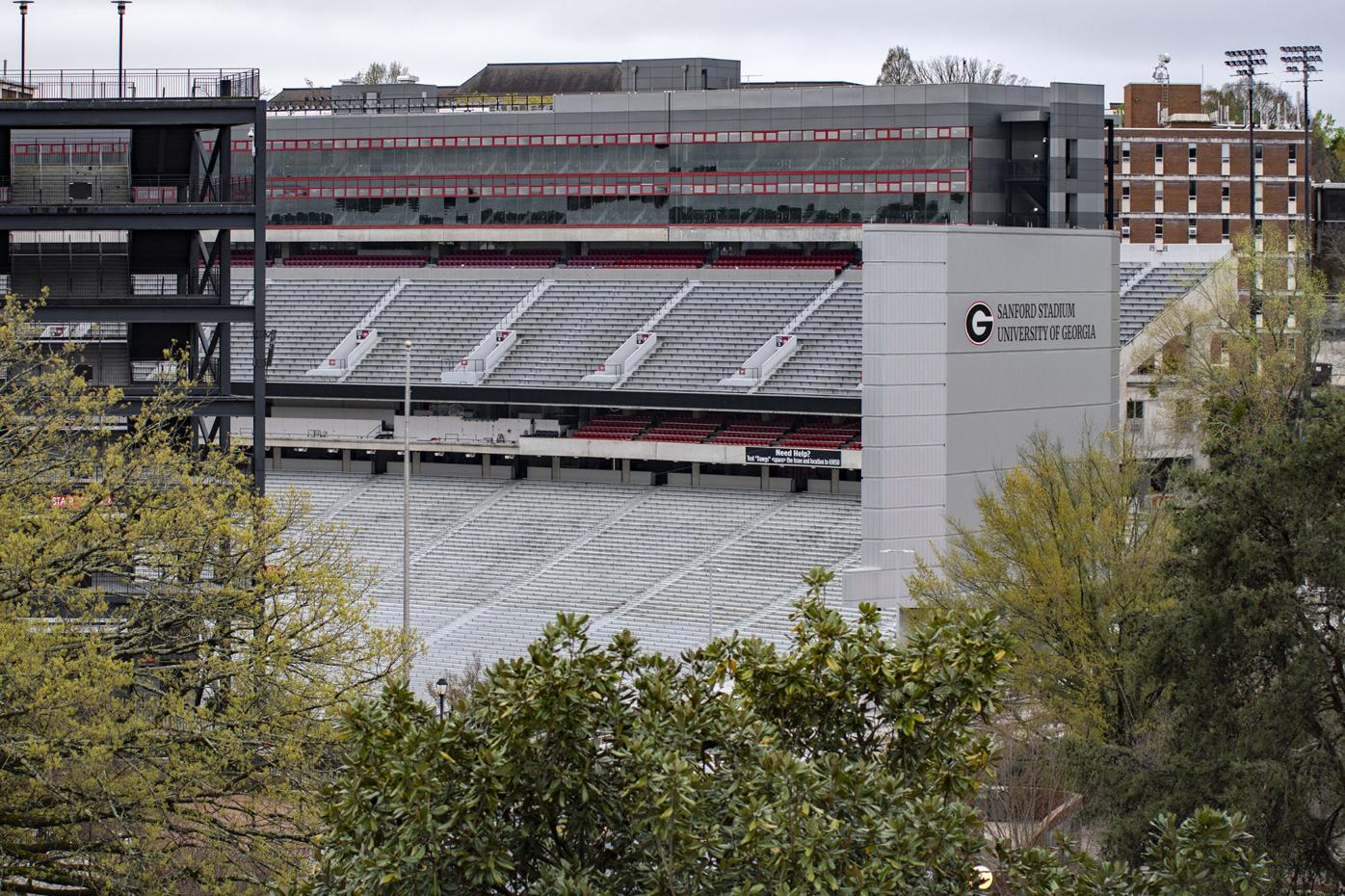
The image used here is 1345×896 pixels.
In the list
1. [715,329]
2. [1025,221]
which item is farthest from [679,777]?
[715,329]

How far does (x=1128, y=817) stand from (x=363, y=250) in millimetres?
51017

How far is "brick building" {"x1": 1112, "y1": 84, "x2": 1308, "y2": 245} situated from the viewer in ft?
282

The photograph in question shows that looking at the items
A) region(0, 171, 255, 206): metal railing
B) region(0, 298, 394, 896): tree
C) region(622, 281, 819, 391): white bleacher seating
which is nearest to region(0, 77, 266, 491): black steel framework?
region(0, 171, 255, 206): metal railing

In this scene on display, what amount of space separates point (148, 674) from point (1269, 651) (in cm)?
1182

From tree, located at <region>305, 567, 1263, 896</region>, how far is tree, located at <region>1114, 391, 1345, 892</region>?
245 inches

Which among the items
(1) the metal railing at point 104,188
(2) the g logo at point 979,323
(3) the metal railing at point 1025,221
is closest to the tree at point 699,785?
(1) the metal railing at point 104,188

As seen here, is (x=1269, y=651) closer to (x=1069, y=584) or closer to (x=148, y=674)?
(x=1069, y=584)

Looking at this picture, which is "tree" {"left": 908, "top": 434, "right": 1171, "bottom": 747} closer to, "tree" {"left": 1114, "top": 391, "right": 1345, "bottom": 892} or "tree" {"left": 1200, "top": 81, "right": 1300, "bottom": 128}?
"tree" {"left": 1114, "top": 391, "right": 1345, "bottom": 892}

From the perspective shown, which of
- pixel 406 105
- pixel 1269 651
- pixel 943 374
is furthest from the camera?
pixel 406 105

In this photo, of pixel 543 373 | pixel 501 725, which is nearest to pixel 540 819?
pixel 501 725

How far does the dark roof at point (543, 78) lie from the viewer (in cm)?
8362

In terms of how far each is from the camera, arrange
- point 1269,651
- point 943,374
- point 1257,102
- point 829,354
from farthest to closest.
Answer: point 1257,102 < point 829,354 < point 943,374 < point 1269,651

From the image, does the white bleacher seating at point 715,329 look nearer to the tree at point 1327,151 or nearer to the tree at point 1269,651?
the tree at point 1269,651

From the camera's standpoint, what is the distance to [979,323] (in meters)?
36.6
